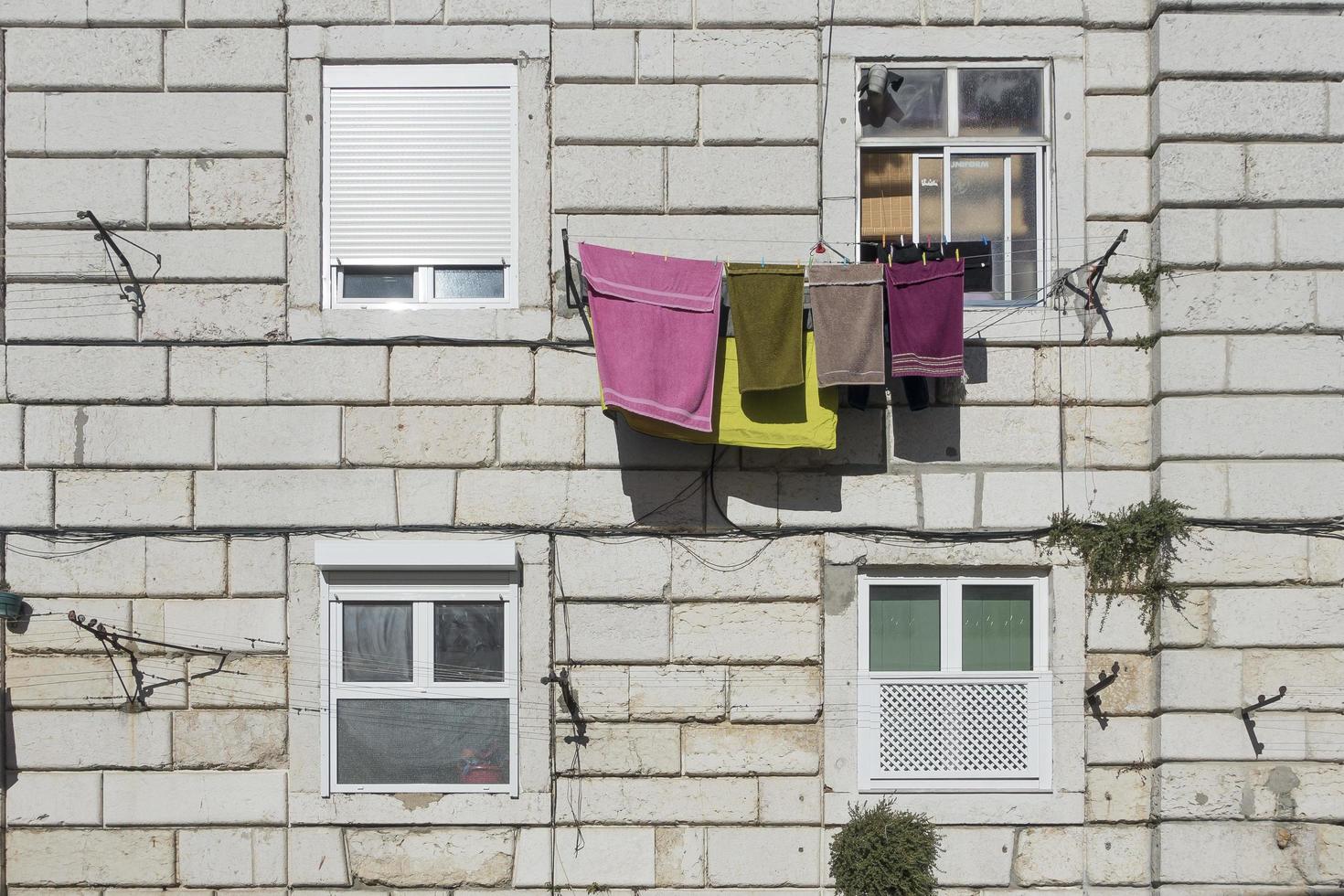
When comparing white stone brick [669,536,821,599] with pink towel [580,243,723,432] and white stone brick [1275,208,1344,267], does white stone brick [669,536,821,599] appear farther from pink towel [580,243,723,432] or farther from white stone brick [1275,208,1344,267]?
white stone brick [1275,208,1344,267]

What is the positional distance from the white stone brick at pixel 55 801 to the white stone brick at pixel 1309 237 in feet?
31.8

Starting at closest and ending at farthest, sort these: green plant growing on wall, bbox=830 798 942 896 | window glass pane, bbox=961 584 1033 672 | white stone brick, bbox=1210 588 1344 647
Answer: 1. green plant growing on wall, bbox=830 798 942 896
2. white stone brick, bbox=1210 588 1344 647
3. window glass pane, bbox=961 584 1033 672

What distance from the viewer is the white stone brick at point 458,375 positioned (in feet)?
26.8

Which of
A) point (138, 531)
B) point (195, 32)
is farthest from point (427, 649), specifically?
point (195, 32)

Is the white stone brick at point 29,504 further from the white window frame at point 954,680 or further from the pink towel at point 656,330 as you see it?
the white window frame at point 954,680

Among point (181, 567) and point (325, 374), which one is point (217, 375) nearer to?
point (325, 374)

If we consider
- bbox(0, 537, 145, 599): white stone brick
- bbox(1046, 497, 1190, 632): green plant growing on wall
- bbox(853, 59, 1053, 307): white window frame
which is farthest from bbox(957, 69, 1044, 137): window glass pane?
bbox(0, 537, 145, 599): white stone brick

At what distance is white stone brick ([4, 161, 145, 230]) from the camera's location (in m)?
8.23

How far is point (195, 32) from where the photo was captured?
8.28 metres

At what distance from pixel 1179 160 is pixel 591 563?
534cm

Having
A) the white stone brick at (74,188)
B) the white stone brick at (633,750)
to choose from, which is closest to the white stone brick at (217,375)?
the white stone brick at (74,188)

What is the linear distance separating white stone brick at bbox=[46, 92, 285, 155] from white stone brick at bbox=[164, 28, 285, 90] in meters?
0.09

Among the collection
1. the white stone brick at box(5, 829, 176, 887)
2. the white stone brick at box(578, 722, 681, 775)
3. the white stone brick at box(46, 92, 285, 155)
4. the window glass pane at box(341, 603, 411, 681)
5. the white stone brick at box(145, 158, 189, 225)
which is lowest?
the white stone brick at box(5, 829, 176, 887)

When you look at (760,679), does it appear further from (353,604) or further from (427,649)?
(353,604)
